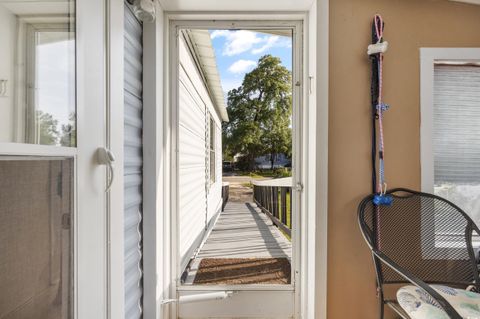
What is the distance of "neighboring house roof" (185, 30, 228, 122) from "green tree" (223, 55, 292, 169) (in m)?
Result: 0.14

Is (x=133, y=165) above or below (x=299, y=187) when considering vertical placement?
above

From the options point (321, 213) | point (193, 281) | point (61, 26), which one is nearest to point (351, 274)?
point (321, 213)

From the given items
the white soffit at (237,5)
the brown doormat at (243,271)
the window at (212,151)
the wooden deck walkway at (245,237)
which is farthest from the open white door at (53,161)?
the window at (212,151)

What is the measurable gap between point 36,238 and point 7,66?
0.48 meters

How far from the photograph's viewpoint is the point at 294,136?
189cm

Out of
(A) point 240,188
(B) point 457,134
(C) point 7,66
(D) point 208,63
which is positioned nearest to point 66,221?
(C) point 7,66

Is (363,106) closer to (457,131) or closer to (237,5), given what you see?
(457,131)

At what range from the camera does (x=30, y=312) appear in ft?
2.64

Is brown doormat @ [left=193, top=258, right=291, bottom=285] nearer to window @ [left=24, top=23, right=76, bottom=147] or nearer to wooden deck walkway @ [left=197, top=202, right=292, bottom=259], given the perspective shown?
wooden deck walkway @ [left=197, top=202, right=292, bottom=259]

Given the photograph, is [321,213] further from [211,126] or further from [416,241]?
[211,126]

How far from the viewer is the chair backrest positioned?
162 centimetres

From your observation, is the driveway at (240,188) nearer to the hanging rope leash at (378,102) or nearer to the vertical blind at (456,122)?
the hanging rope leash at (378,102)

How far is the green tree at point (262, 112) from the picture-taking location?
1.94 m

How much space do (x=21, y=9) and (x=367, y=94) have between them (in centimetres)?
164
